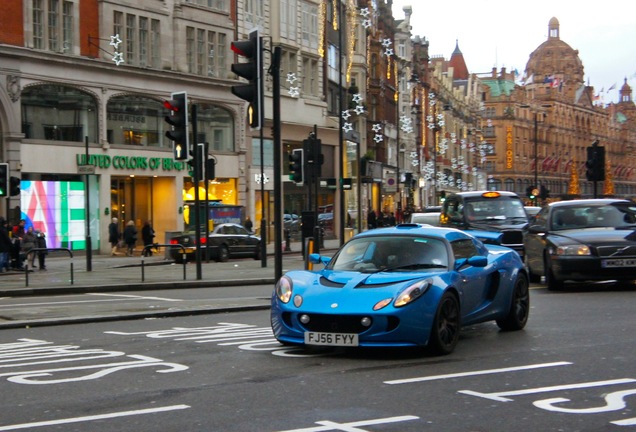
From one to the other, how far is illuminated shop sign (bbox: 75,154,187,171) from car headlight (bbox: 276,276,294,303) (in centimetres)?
2961

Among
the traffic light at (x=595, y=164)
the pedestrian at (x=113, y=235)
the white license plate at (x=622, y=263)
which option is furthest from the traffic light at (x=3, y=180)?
the white license plate at (x=622, y=263)

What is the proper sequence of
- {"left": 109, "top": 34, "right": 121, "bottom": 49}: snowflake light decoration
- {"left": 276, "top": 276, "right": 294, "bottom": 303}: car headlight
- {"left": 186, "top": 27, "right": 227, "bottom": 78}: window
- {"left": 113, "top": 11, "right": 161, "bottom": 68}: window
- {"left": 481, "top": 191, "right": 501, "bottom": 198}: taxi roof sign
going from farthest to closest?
1. {"left": 186, "top": 27, "right": 227, "bottom": 78}: window
2. {"left": 113, "top": 11, "right": 161, "bottom": 68}: window
3. {"left": 109, "top": 34, "right": 121, "bottom": 49}: snowflake light decoration
4. {"left": 481, "top": 191, "right": 501, "bottom": 198}: taxi roof sign
5. {"left": 276, "top": 276, "right": 294, "bottom": 303}: car headlight

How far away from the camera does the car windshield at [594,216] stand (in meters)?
20.0

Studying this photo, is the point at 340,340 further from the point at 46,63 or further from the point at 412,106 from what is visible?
the point at 412,106

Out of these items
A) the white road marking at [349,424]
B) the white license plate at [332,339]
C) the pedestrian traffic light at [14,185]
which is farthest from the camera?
the pedestrian traffic light at [14,185]

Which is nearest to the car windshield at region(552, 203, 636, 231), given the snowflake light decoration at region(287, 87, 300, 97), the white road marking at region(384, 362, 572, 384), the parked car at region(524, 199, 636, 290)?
the parked car at region(524, 199, 636, 290)

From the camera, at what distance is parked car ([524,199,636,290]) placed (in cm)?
1864

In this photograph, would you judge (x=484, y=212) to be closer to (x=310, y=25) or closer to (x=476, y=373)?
(x=476, y=373)

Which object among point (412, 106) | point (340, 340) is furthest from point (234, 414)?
point (412, 106)

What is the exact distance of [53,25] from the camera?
137 ft

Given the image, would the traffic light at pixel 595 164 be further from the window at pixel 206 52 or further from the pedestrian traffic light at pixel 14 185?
the window at pixel 206 52

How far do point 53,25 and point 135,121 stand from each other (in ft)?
19.9

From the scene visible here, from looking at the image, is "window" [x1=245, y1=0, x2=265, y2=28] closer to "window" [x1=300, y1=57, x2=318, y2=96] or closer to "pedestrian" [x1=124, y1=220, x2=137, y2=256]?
"window" [x1=300, y1=57, x2=318, y2=96]

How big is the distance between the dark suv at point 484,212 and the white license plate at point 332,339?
17.3 metres
